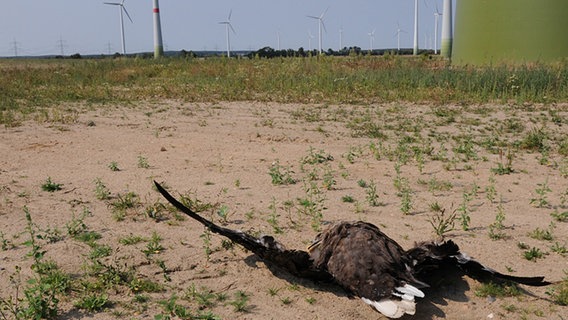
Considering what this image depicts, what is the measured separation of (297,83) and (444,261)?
10441mm

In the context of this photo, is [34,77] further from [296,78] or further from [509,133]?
[509,133]

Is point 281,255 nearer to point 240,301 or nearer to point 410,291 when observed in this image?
point 240,301

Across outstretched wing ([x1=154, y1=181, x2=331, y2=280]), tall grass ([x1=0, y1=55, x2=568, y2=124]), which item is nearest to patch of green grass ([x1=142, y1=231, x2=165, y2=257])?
outstretched wing ([x1=154, y1=181, x2=331, y2=280])

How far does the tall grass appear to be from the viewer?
1149 centimetres

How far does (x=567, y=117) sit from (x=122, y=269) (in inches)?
313

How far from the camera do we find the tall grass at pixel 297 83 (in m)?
11.5

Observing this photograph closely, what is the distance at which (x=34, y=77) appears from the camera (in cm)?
1695

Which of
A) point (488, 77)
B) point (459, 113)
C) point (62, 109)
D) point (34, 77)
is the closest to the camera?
point (459, 113)

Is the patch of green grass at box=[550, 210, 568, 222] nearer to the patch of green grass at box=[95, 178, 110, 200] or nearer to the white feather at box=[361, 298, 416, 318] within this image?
the white feather at box=[361, 298, 416, 318]

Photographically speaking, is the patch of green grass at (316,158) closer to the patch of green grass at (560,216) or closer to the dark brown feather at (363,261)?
the patch of green grass at (560,216)

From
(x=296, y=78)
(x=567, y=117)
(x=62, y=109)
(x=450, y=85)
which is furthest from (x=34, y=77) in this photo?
(x=567, y=117)

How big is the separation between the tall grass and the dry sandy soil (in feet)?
6.28

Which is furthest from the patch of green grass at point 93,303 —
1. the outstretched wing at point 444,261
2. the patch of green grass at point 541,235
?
the patch of green grass at point 541,235

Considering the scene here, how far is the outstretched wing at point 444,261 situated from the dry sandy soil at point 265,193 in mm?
122
